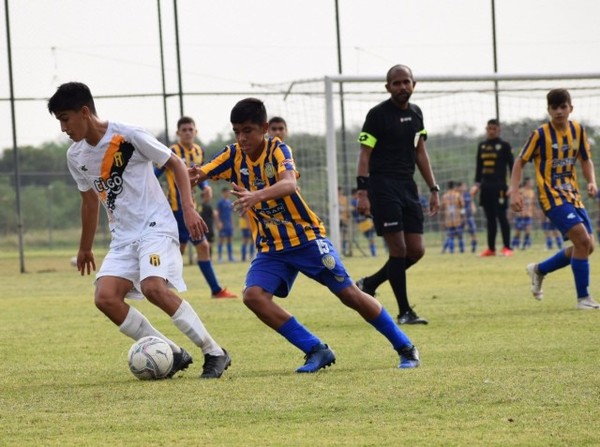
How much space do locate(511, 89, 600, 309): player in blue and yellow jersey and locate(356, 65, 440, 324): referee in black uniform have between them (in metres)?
1.17

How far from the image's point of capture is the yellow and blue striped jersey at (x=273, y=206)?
24.7 ft

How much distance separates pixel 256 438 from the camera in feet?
17.6

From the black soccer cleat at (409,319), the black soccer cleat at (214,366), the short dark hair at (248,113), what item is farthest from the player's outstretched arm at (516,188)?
the black soccer cleat at (214,366)

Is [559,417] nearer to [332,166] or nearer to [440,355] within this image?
[440,355]

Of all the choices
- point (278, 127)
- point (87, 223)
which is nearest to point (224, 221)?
point (278, 127)

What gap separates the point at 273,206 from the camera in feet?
24.8

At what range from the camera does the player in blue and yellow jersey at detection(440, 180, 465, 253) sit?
26.7 metres

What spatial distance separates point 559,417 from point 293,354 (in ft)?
10.8

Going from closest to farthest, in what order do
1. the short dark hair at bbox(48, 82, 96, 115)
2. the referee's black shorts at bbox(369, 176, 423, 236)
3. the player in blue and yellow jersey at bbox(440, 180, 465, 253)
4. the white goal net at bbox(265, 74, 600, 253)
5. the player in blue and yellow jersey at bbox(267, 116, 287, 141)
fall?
the short dark hair at bbox(48, 82, 96, 115) → the referee's black shorts at bbox(369, 176, 423, 236) → the player in blue and yellow jersey at bbox(267, 116, 287, 141) → the white goal net at bbox(265, 74, 600, 253) → the player in blue and yellow jersey at bbox(440, 180, 465, 253)

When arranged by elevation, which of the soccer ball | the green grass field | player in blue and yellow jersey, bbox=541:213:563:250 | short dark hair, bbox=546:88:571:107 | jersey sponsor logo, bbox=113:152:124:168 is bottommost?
player in blue and yellow jersey, bbox=541:213:563:250

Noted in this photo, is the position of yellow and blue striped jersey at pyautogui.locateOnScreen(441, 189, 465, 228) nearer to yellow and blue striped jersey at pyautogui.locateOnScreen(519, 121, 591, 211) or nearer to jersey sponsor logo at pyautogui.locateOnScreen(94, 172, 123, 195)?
yellow and blue striped jersey at pyautogui.locateOnScreen(519, 121, 591, 211)

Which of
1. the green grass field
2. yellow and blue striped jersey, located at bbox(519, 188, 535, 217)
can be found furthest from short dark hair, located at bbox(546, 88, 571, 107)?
yellow and blue striped jersey, located at bbox(519, 188, 535, 217)

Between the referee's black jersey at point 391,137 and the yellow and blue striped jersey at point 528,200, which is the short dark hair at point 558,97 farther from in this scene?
the yellow and blue striped jersey at point 528,200

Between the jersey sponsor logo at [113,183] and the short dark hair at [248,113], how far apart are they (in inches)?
31.7
